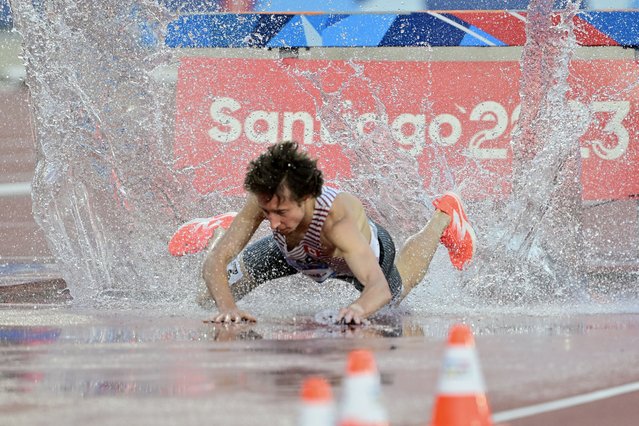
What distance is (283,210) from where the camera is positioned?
7.30m

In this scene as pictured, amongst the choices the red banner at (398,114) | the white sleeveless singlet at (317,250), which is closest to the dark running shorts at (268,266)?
the white sleeveless singlet at (317,250)

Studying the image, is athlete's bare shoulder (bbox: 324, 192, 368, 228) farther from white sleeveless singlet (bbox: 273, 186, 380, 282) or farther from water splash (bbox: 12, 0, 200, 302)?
water splash (bbox: 12, 0, 200, 302)

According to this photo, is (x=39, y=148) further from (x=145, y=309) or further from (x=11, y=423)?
(x=11, y=423)

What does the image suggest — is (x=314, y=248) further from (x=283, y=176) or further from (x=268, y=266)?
(x=268, y=266)

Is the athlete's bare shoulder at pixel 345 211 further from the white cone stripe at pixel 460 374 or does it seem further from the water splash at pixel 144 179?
the white cone stripe at pixel 460 374

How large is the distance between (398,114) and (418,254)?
18.0 feet

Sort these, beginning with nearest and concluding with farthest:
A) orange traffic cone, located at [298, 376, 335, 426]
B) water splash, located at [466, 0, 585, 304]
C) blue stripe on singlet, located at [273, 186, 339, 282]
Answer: orange traffic cone, located at [298, 376, 335, 426], blue stripe on singlet, located at [273, 186, 339, 282], water splash, located at [466, 0, 585, 304]

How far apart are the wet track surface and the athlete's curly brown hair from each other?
825mm

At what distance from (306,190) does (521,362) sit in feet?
5.75

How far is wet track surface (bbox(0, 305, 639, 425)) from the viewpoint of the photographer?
4.80 m

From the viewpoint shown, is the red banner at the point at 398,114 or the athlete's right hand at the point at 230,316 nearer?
the athlete's right hand at the point at 230,316

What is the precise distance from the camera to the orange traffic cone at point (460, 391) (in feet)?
12.8

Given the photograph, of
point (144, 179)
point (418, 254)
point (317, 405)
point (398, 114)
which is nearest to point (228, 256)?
point (418, 254)

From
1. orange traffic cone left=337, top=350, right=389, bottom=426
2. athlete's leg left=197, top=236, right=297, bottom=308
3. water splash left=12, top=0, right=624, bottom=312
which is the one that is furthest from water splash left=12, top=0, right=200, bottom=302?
orange traffic cone left=337, top=350, right=389, bottom=426
